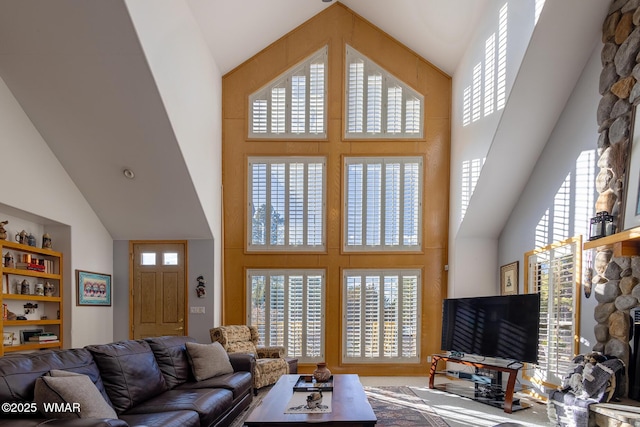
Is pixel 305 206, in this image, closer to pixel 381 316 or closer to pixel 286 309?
pixel 286 309

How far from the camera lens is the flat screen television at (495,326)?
211 inches

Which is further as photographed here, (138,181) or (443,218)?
(443,218)

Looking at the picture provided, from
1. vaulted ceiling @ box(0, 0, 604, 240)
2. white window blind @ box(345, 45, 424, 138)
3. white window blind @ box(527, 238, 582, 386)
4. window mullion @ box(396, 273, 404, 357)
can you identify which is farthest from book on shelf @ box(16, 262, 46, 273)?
white window blind @ box(527, 238, 582, 386)

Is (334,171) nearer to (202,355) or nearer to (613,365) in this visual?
(202,355)

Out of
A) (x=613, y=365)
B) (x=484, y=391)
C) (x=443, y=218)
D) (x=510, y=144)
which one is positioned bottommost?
(x=484, y=391)

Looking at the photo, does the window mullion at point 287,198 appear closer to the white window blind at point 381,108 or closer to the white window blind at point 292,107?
the white window blind at point 292,107

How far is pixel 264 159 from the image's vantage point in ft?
25.8

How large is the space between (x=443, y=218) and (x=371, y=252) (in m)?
1.26

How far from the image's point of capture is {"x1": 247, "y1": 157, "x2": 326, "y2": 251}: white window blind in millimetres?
7840

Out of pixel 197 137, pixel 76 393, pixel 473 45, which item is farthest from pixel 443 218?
pixel 76 393

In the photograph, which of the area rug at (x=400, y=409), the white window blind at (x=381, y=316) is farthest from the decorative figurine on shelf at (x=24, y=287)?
the white window blind at (x=381, y=316)

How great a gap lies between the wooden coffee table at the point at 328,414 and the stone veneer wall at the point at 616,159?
7.17ft

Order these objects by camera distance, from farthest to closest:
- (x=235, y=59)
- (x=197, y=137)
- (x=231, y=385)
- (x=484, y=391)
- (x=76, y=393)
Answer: (x=235, y=59), (x=197, y=137), (x=484, y=391), (x=231, y=385), (x=76, y=393)

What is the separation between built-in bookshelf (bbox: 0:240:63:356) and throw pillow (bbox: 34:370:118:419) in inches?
97.5
